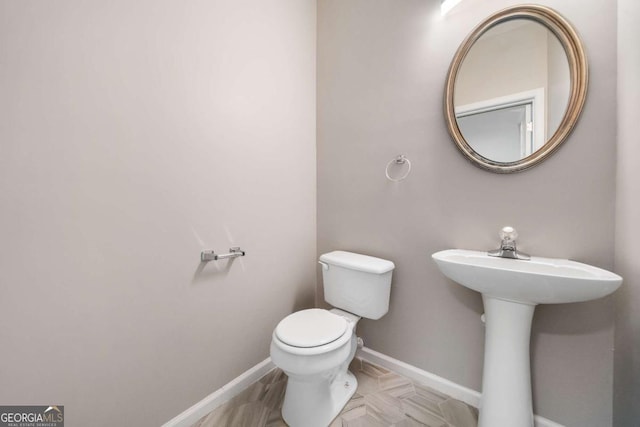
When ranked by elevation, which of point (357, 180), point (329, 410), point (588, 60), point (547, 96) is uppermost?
point (588, 60)

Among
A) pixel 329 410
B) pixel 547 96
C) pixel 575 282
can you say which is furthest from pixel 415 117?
pixel 329 410

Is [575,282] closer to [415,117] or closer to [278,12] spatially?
[415,117]

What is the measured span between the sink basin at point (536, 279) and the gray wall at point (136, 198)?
1087 millimetres

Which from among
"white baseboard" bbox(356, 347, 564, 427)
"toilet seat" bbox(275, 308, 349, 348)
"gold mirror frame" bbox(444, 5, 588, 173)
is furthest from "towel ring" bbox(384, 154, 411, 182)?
"white baseboard" bbox(356, 347, 564, 427)

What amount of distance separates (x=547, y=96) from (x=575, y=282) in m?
0.80

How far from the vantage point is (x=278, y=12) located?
58.5 inches

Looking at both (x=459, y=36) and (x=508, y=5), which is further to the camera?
(x=459, y=36)

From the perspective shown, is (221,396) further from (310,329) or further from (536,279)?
(536,279)

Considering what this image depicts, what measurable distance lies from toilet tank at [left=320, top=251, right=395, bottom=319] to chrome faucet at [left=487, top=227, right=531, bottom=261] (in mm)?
518

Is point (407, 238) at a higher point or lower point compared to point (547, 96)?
lower

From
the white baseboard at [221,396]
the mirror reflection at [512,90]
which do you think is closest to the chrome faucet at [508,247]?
the mirror reflection at [512,90]

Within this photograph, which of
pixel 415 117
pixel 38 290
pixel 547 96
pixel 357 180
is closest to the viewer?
pixel 38 290

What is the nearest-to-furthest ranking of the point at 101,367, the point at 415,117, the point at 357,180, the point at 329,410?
the point at 101,367 → the point at 329,410 → the point at 415,117 → the point at 357,180

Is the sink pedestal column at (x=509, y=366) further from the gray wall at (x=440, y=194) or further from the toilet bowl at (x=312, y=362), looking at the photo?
the toilet bowl at (x=312, y=362)
